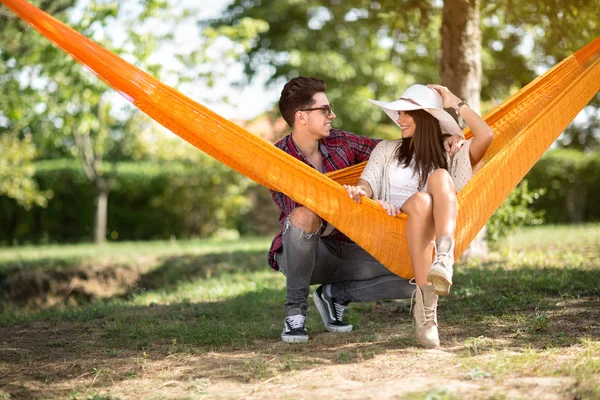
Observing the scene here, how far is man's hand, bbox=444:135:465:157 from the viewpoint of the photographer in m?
2.79

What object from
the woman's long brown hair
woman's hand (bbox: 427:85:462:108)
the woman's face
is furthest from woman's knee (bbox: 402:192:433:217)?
woman's hand (bbox: 427:85:462:108)

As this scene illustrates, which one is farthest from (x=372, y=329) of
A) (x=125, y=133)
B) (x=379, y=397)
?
(x=125, y=133)

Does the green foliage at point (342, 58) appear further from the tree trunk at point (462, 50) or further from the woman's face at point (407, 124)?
the woman's face at point (407, 124)

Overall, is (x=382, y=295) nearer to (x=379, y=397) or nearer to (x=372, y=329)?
(x=372, y=329)

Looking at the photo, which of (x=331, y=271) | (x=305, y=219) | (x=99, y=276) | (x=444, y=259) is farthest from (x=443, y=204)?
(x=99, y=276)

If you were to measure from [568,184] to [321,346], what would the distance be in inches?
354

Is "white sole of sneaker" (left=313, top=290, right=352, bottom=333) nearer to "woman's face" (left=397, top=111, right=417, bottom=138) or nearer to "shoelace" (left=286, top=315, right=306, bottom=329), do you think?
"shoelace" (left=286, top=315, right=306, bottom=329)

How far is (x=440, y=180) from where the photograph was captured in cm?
250

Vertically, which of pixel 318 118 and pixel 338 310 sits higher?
pixel 318 118

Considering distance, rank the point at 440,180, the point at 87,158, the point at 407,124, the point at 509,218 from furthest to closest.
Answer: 1. the point at 87,158
2. the point at 509,218
3. the point at 407,124
4. the point at 440,180

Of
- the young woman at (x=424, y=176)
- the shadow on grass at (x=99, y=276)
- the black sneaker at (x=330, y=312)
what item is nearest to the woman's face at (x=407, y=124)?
the young woman at (x=424, y=176)

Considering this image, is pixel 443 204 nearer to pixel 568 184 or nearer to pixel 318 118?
pixel 318 118

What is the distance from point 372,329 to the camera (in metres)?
2.97

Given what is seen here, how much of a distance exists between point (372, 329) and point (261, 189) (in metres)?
8.52
